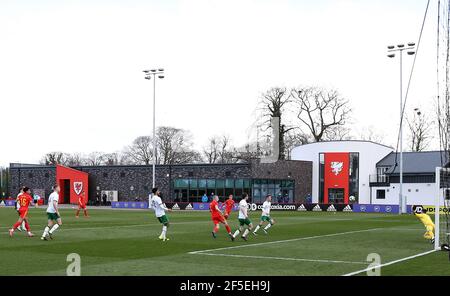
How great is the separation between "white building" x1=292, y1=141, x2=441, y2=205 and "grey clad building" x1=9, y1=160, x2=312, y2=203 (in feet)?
6.23

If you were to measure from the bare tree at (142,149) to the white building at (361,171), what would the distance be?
43.0 m

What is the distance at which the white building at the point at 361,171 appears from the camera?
6831 centimetres

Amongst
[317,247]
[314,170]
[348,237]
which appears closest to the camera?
[317,247]

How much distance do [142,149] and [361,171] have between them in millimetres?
51915

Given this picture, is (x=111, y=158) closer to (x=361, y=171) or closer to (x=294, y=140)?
(x=294, y=140)

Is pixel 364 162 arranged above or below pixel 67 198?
above

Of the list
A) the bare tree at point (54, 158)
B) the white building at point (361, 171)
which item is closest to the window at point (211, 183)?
the white building at point (361, 171)

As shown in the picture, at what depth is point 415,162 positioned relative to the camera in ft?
230

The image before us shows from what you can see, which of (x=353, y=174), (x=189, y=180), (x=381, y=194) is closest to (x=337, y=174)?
(x=353, y=174)

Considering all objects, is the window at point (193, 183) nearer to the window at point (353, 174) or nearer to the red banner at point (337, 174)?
the red banner at point (337, 174)
